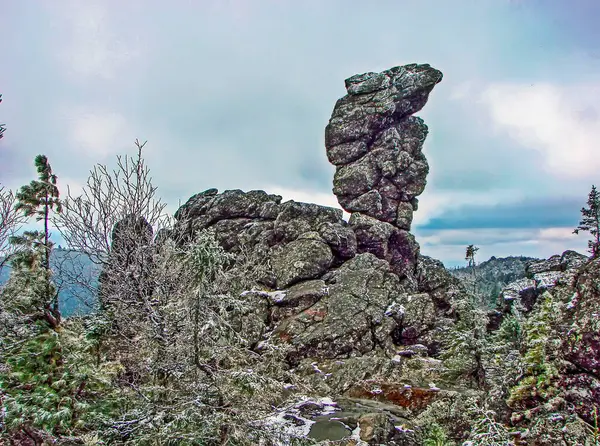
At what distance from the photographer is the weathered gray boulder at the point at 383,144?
3116 cm

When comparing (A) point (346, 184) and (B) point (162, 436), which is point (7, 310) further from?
(A) point (346, 184)

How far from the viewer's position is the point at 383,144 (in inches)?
1260

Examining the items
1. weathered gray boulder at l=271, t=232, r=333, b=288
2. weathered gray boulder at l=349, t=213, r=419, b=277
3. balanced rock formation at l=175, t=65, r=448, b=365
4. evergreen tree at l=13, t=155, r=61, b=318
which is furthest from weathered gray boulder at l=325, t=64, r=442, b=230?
evergreen tree at l=13, t=155, r=61, b=318

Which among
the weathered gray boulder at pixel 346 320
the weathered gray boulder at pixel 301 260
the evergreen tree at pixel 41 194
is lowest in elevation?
the weathered gray boulder at pixel 346 320

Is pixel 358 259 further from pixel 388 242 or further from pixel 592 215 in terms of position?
pixel 592 215

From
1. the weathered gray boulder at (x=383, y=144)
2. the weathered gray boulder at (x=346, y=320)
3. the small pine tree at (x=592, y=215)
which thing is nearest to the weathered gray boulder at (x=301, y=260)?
the weathered gray boulder at (x=346, y=320)

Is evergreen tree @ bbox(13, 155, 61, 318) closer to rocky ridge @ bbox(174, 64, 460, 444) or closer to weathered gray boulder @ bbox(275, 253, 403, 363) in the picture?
rocky ridge @ bbox(174, 64, 460, 444)

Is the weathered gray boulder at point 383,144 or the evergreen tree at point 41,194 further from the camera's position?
the weathered gray boulder at point 383,144

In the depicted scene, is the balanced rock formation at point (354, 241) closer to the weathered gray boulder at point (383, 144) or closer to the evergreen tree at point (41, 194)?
the weathered gray boulder at point (383, 144)

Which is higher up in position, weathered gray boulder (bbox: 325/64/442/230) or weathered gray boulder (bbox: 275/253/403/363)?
weathered gray boulder (bbox: 325/64/442/230)

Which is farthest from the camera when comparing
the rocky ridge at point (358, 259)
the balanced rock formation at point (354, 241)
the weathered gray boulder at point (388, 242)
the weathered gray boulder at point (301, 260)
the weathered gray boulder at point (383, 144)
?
the weathered gray boulder at point (383, 144)

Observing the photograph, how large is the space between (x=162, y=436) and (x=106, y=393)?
199cm

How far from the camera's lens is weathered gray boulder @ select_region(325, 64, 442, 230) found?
31156 millimetres

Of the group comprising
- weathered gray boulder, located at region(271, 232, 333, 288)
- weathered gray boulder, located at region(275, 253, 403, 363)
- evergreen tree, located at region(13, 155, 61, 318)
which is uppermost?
evergreen tree, located at region(13, 155, 61, 318)
